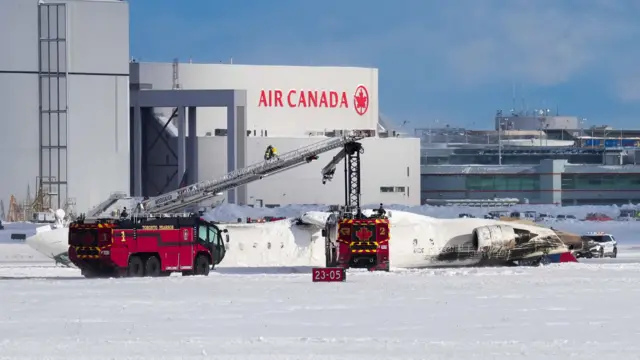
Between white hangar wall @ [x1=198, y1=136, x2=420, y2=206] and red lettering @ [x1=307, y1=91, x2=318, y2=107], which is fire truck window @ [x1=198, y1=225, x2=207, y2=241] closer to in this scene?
white hangar wall @ [x1=198, y1=136, x2=420, y2=206]

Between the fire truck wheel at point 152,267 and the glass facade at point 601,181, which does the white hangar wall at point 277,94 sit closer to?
the glass facade at point 601,181

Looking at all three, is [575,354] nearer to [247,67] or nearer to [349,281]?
[349,281]

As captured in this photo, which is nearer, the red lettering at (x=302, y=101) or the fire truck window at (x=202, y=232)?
the fire truck window at (x=202, y=232)

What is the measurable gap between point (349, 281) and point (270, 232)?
12349 mm

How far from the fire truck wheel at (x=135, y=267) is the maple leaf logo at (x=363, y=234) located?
845 cm

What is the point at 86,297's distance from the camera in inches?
1624

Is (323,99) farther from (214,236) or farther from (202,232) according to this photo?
(202,232)

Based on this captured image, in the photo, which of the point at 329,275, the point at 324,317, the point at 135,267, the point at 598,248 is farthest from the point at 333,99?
the point at 324,317

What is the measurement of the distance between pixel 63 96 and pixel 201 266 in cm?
5226

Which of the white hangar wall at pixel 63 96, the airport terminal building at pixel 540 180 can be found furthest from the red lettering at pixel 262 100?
the airport terminal building at pixel 540 180

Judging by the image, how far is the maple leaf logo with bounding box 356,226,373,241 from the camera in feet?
180

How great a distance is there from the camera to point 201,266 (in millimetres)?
54469

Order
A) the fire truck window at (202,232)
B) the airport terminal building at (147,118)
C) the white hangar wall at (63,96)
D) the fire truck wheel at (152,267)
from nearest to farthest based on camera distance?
the fire truck wheel at (152,267)
the fire truck window at (202,232)
the white hangar wall at (63,96)
the airport terminal building at (147,118)

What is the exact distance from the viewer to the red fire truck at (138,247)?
52375mm
